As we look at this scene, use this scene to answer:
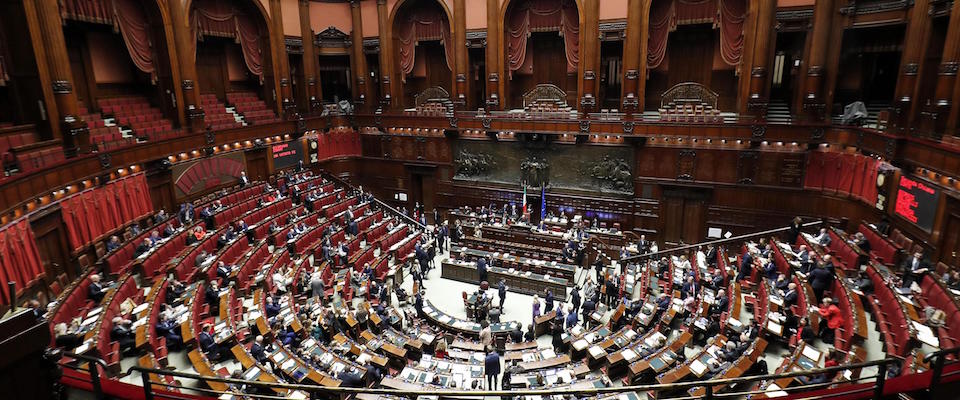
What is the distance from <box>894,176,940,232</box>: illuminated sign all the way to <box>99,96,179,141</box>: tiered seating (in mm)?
22855

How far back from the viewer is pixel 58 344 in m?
9.10

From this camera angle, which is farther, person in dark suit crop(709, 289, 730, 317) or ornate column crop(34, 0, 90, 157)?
ornate column crop(34, 0, 90, 157)

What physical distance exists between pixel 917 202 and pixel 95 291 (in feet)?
67.1

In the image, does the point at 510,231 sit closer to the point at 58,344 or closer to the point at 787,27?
the point at 787,27

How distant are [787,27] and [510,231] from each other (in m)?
12.8

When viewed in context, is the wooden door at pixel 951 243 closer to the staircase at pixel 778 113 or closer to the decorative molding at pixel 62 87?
the staircase at pixel 778 113

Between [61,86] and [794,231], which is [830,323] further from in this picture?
[61,86]

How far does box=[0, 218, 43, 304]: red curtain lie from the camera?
35.3ft

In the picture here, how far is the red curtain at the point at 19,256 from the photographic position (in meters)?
10.8

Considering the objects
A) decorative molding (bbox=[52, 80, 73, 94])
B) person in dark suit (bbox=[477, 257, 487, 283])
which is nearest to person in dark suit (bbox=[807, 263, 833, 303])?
person in dark suit (bbox=[477, 257, 487, 283])

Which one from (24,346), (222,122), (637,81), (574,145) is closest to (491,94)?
(574,145)

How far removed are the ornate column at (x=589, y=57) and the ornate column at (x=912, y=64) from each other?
9980mm

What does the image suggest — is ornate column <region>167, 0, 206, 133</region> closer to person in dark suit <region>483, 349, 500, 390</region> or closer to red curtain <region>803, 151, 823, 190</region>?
person in dark suit <region>483, 349, 500, 390</region>

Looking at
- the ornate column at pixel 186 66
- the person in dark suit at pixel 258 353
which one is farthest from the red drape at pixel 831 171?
the ornate column at pixel 186 66
